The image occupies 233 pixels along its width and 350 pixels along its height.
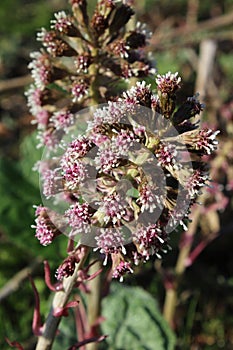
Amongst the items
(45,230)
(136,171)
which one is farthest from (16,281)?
(136,171)

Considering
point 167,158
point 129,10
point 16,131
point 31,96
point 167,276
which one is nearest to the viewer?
point 167,158

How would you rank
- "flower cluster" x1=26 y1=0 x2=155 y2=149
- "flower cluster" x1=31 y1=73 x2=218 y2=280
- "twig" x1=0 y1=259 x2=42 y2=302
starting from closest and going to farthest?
"flower cluster" x1=31 y1=73 x2=218 y2=280 < "flower cluster" x1=26 y1=0 x2=155 y2=149 < "twig" x1=0 y1=259 x2=42 y2=302

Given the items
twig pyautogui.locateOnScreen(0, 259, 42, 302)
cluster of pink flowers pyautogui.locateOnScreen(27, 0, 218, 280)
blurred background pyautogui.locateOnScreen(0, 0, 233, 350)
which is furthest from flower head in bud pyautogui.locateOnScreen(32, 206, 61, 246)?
twig pyautogui.locateOnScreen(0, 259, 42, 302)

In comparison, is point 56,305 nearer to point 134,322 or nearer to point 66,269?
point 66,269

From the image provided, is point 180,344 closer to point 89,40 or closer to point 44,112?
point 44,112

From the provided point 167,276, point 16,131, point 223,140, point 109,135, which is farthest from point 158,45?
point 109,135

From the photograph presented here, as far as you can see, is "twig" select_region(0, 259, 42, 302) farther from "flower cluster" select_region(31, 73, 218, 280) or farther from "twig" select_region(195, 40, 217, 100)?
"twig" select_region(195, 40, 217, 100)
